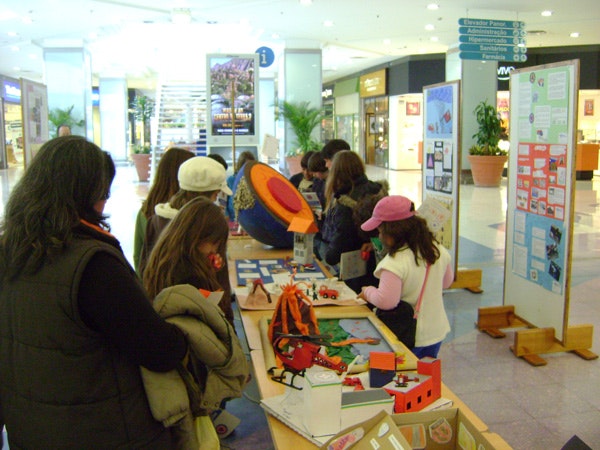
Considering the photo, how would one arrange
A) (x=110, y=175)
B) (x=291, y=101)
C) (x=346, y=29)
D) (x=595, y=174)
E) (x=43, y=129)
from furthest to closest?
(x=595, y=174)
(x=291, y=101)
(x=346, y=29)
(x=43, y=129)
(x=110, y=175)

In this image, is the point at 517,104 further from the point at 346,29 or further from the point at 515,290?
the point at 346,29

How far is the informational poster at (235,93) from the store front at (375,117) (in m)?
12.7

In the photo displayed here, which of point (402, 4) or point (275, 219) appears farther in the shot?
point (402, 4)

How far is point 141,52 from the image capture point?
2142 centimetres

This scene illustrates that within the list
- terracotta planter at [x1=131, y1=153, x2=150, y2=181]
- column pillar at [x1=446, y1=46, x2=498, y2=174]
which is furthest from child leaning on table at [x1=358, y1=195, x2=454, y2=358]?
terracotta planter at [x1=131, y1=153, x2=150, y2=181]

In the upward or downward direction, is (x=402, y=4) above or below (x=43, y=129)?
above

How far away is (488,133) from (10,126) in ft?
61.3

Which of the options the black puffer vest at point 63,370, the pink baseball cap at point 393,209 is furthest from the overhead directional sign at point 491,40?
the black puffer vest at point 63,370

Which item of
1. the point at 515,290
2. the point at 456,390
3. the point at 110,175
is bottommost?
the point at 456,390

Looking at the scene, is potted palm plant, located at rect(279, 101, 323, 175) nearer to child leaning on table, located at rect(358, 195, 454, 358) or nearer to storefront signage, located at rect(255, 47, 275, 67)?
storefront signage, located at rect(255, 47, 275, 67)

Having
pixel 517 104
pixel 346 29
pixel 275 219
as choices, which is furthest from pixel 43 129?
pixel 346 29

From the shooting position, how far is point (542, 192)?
4.44 meters

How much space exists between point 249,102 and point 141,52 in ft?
36.1

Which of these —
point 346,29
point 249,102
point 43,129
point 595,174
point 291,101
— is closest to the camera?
point 43,129
